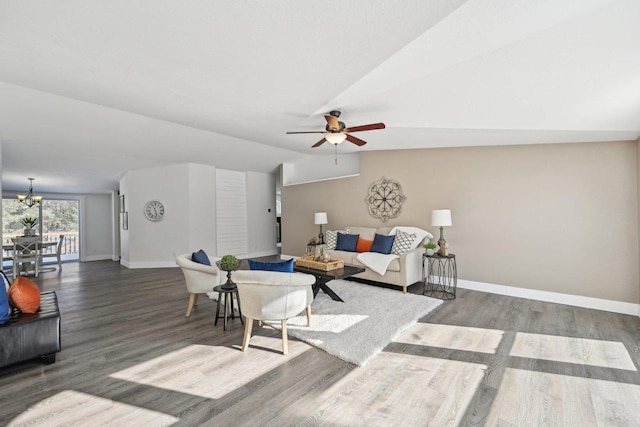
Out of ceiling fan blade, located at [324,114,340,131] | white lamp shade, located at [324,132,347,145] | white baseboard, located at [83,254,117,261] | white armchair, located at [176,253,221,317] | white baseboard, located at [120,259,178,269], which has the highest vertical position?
ceiling fan blade, located at [324,114,340,131]

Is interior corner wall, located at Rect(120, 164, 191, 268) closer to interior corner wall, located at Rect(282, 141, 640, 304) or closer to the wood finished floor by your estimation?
the wood finished floor

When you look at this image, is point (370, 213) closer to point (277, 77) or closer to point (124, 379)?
A: point (277, 77)

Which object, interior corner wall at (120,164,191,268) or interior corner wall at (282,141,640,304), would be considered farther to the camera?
interior corner wall at (120,164,191,268)

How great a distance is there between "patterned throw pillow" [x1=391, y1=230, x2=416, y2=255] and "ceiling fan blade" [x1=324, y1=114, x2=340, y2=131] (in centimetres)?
241

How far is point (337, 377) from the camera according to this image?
2.33m

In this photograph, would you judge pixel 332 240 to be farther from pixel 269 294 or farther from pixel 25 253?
pixel 25 253

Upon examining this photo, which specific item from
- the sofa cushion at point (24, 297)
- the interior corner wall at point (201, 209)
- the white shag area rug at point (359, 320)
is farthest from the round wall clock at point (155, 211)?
the white shag area rug at point (359, 320)

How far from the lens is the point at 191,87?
10.3 feet

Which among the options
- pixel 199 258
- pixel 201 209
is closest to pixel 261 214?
pixel 201 209

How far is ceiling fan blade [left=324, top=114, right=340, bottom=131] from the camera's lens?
3639mm

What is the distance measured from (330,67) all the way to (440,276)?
13.5 ft

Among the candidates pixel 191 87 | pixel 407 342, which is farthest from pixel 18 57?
pixel 407 342

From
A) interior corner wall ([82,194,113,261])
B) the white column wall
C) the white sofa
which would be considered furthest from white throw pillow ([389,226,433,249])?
interior corner wall ([82,194,113,261])

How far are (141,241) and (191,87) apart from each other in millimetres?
5508
